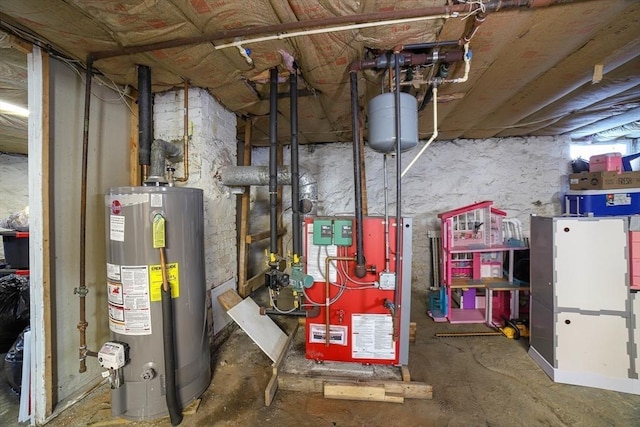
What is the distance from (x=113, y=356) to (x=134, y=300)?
0.92ft

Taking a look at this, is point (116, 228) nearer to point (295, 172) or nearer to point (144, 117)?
point (144, 117)

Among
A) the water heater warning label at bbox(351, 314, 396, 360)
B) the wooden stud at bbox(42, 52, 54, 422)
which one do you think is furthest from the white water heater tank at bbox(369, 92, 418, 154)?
the wooden stud at bbox(42, 52, 54, 422)

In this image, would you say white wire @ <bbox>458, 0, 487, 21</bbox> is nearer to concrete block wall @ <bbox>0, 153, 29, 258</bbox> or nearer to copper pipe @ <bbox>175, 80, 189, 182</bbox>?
copper pipe @ <bbox>175, 80, 189, 182</bbox>

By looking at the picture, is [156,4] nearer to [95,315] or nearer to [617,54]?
[95,315]

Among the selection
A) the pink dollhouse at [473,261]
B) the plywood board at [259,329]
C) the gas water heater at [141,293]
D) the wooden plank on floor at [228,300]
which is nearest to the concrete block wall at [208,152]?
the wooden plank on floor at [228,300]

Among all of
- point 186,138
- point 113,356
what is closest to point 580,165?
point 186,138

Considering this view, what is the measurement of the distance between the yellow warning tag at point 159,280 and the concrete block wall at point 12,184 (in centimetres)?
429

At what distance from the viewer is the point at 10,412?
145 cm

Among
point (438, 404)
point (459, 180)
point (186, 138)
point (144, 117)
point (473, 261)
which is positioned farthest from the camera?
point (459, 180)

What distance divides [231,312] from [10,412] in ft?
4.20

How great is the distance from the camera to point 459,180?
3.38 meters

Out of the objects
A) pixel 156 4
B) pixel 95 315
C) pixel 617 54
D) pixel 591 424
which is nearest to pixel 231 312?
pixel 95 315

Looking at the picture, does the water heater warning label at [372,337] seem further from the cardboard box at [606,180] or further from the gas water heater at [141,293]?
the cardboard box at [606,180]

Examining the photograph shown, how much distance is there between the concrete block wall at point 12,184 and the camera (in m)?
3.69
